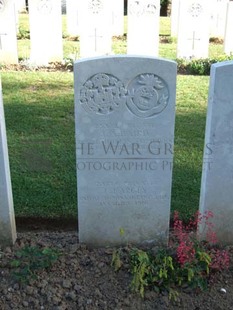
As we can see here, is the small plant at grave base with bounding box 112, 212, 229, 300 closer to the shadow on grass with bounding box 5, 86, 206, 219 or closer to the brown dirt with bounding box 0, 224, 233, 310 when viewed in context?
the brown dirt with bounding box 0, 224, 233, 310

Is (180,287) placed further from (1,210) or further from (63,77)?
(63,77)

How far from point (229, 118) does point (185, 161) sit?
186 centimetres

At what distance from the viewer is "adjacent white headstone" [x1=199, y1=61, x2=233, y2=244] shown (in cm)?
310

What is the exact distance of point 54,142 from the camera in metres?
5.48

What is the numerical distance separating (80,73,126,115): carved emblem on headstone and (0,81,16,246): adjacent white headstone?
59cm

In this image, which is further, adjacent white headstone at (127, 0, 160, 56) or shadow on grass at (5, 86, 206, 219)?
adjacent white headstone at (127, 0, 160, 56)

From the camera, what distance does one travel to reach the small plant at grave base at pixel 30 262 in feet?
10.1

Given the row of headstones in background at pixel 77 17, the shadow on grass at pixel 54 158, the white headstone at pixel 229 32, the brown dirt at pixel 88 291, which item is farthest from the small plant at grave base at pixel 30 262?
the row of headstones in background at pixel 77 17

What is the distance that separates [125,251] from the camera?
3.42 m

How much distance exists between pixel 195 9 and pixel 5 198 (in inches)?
279

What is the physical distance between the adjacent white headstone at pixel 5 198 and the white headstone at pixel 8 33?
6019mm

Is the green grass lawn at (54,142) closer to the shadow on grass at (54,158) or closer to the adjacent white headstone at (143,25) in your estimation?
the shadow on grass at (54,158)

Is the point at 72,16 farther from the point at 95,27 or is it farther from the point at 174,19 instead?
the point at 95,27

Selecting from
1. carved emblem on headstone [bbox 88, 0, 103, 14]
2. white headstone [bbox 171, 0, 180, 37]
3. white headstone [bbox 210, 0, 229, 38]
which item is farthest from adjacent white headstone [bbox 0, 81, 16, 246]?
white headstone [bbox 210, 0, 229, 38]
